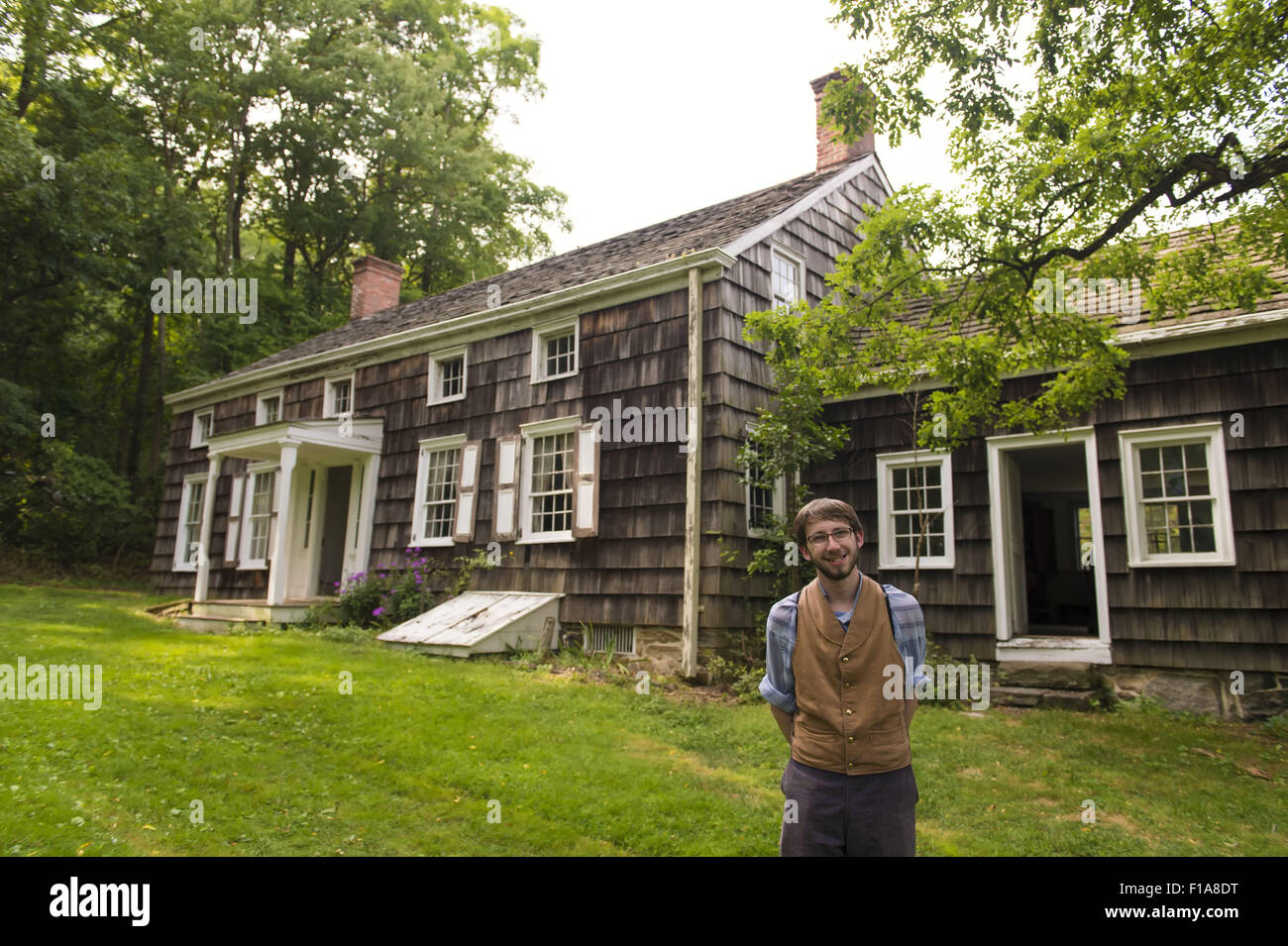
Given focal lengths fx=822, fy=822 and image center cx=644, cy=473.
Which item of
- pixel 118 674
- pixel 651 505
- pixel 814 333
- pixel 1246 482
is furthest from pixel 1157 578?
pixel 118 674

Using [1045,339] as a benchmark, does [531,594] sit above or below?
below

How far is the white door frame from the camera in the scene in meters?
9.45

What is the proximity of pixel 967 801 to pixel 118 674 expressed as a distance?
850 centimetres

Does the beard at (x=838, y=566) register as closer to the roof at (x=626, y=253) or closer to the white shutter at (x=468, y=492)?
the roof at (x=626, y=253)

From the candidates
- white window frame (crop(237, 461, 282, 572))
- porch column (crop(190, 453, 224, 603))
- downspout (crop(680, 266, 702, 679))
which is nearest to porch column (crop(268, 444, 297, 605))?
porch column (crop(190, 453, 224, 603))

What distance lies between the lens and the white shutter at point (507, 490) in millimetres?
13148

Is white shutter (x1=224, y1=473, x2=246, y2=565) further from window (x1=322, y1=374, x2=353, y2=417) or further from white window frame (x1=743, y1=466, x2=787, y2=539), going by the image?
white window frame (x1=743, y1=466, x2=787, y2=539)

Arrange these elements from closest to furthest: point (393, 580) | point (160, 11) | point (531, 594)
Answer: point (531, 594), point (393, 580), point (160, 11)

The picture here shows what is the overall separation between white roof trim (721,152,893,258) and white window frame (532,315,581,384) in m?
2.83

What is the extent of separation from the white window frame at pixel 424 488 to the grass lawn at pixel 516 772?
484 centimetres

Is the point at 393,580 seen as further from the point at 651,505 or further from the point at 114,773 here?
the point at 114,773

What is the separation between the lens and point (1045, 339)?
8195 mm
